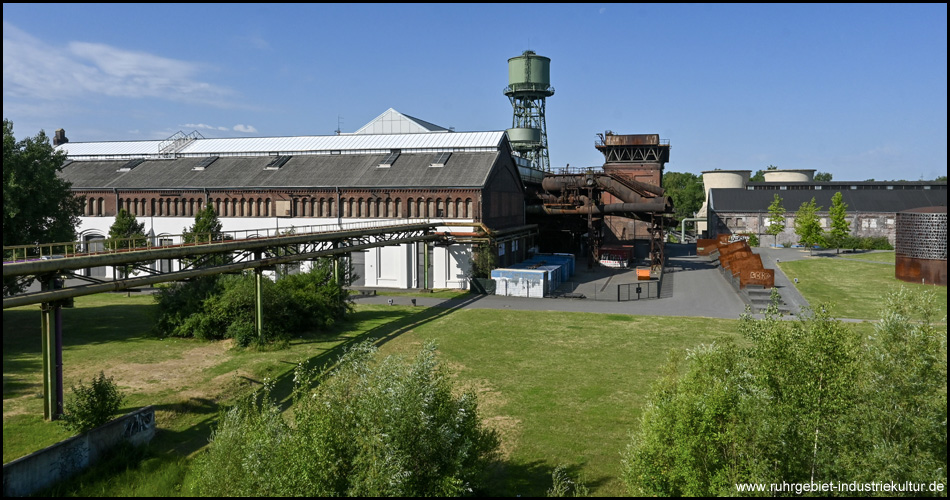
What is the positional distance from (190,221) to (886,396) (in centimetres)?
5341

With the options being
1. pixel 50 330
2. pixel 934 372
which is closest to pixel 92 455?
pixel 50 330

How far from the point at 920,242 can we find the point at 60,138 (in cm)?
8676

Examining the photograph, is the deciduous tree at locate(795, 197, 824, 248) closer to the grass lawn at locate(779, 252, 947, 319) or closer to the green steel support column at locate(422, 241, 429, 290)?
the grass lawn at locate(779, 252, 947, 319)

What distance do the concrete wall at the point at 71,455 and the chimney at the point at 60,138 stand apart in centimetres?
6865

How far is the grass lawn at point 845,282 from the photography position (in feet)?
112

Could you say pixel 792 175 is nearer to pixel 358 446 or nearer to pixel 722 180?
pixel 722 180

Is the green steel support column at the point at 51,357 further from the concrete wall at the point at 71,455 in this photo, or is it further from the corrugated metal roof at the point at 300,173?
the corrugated metal roof at the point at 300,173

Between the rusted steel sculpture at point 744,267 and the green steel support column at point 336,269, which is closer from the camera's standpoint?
the green steel support column at point 336,269

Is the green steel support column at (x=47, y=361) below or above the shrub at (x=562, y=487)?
above

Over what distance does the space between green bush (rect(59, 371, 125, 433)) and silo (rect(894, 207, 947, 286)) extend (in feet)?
141

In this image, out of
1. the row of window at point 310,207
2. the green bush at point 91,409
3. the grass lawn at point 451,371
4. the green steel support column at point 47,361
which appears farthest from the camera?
the row of window at point 310,207

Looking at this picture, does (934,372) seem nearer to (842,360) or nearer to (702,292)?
(842,360)

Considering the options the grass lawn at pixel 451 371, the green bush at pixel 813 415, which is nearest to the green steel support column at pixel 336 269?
the grass lawn at pixel 451 371

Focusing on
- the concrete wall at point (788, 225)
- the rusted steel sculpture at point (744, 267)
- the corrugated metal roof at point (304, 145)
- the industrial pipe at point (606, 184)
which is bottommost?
the rusted steel sculpture at point (744, 267)
